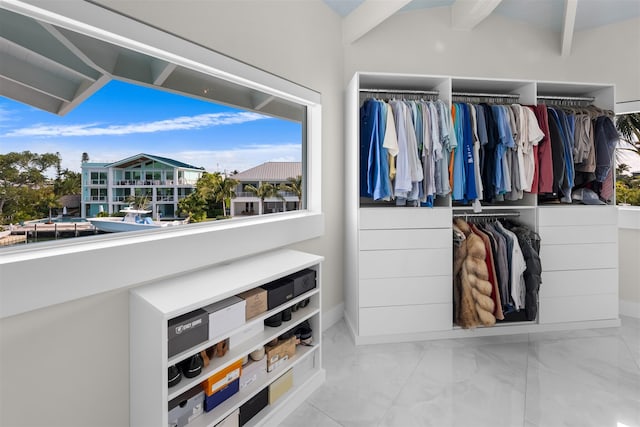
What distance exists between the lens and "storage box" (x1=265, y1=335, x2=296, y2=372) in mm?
1680

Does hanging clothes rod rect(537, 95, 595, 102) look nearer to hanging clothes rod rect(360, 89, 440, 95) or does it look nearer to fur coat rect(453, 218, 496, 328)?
hanging clothes rod rect(360, 89, 440, 95)

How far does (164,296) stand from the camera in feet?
4.34

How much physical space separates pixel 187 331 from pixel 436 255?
1.80 metres

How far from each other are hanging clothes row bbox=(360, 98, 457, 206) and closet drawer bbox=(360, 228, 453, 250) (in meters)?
0.24

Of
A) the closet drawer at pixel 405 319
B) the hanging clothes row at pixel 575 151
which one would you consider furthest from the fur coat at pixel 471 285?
the hanging clothes row at pixel 575 151

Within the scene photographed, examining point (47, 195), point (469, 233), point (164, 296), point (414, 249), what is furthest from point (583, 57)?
point (47, 195)

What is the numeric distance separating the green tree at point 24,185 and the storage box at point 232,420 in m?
1.15

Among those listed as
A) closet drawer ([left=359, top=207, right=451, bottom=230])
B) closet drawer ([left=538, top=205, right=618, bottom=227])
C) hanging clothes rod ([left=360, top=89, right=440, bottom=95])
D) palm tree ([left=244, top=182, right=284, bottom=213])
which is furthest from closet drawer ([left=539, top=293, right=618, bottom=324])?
palm tree ([left=244, top=182, right=284, bottom=213])

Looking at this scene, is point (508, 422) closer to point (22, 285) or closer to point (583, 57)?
point (22, 285)

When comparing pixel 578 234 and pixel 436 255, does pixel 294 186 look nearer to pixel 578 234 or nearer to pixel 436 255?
pixel 436 255

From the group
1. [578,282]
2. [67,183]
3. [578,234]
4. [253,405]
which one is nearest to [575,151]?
[578,234]

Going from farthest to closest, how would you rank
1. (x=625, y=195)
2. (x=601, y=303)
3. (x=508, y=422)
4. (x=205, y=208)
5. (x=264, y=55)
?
1. (x=625, y=195)
2. (x=601, y=303)
3. (x=264, y=55)
4. (x=205, y=208)
5. (x=508, y=422)

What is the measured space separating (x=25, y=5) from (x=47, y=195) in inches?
26.8

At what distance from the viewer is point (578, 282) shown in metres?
2.55
